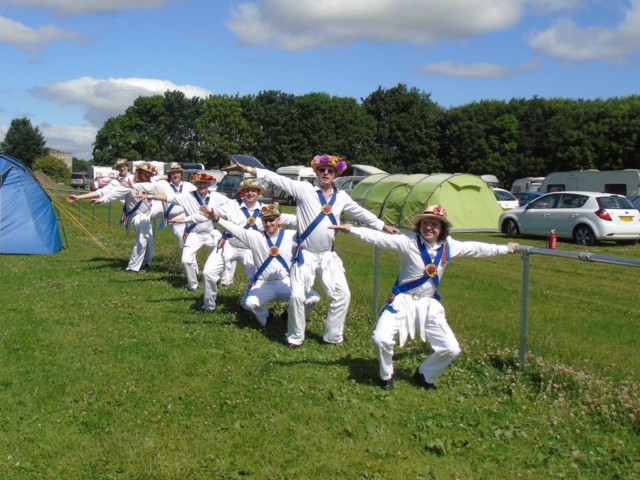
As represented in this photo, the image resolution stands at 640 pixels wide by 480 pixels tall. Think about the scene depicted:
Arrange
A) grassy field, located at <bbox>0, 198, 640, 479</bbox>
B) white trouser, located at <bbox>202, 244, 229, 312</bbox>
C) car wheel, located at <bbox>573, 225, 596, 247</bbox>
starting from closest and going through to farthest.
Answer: grassy field, located at <bbox>0, 198, 640, 479</bbox> → white trouser, located at <bbox>202, 244, 229, 312</bbox> → car wheel, located at <bbox>573, 225, 596, 247</bbox>

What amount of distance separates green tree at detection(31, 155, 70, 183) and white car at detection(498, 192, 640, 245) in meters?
72.8

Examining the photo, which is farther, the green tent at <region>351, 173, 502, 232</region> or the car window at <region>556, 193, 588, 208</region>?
the green tent at <region>351, 173, 502, 232</region>

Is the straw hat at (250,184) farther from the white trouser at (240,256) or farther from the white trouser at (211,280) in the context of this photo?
the white trouser at (211,280)

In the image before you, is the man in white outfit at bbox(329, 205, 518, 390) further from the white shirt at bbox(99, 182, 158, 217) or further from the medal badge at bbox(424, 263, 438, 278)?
the white shirt at bbox(99, 182, 158, 217)

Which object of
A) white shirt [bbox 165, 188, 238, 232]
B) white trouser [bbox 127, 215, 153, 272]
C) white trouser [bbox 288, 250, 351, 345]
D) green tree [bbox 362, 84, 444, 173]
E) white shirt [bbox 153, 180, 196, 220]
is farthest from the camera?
green tree [bbox 362, 84, 444, 173]

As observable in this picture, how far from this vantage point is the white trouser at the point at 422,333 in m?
6.47

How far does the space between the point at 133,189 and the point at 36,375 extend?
281 inches

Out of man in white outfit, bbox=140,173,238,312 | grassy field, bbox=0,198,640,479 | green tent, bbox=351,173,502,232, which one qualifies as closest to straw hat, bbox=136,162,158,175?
man in white outfit, bbox=140,173,238,312

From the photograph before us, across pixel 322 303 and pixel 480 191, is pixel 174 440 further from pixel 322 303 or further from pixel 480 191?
pixel 480 191

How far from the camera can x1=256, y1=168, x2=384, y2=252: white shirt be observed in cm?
823

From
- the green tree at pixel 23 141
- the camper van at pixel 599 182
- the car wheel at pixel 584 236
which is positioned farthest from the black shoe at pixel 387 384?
the green tree at pixel 23 141

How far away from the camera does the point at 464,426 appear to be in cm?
576

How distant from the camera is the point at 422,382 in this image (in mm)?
6715

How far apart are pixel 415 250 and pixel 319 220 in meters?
1.77
